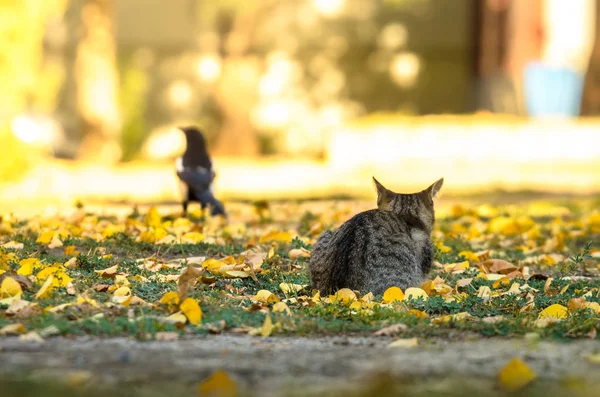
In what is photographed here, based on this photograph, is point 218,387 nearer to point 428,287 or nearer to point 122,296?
point 122,296

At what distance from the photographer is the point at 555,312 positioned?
5449 mm

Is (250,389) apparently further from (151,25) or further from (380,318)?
(151,25)

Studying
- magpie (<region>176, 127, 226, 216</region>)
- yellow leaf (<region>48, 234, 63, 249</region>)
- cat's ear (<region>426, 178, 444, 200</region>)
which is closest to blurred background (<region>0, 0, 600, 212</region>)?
magpie (<region>176, 127, 226, 216</region>)

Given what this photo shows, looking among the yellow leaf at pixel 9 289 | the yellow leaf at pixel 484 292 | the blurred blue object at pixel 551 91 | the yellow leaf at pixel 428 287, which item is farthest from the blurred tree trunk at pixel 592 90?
the yellow leaf at pixel 9 289

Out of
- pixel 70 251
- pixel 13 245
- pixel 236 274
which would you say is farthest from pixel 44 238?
pixel 236 274

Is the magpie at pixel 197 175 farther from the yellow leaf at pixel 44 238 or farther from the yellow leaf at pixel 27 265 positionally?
the yellow leaf at pixel 27 265

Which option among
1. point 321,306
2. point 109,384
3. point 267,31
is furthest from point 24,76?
point 109,384

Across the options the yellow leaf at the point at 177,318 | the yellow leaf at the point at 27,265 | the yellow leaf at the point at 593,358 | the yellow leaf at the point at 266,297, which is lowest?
the yellow leaf at the point at 593,358

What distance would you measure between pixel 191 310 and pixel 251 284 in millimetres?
1154

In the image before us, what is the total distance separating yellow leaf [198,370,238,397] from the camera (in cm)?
387

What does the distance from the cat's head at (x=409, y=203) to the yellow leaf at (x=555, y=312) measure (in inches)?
47.7

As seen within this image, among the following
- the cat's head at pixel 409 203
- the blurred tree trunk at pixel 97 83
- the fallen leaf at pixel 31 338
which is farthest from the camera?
the blurred tree trunk at pixel 97 83

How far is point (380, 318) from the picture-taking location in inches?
206

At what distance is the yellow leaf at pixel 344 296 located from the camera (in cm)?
555
